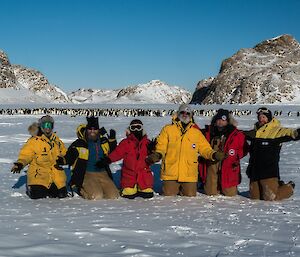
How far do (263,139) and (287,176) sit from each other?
8.22ft

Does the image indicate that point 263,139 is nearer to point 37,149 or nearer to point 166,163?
point 166,163

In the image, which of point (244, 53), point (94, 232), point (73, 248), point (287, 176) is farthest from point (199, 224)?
point (244, 53)

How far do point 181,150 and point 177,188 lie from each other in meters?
0.59

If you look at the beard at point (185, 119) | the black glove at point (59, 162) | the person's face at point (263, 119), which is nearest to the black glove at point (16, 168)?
the black glove at point (59, 162)

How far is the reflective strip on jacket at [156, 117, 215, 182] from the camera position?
7.16 metres

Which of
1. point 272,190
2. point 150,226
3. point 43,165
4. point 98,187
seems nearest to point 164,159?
point 98,187

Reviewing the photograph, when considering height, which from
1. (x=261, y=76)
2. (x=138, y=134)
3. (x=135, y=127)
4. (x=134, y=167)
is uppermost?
(x=261, y=76)

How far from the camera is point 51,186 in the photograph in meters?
7.16

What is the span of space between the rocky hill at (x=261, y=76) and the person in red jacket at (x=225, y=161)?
120122mm

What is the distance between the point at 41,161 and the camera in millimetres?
7109

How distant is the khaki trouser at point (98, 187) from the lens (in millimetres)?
7051

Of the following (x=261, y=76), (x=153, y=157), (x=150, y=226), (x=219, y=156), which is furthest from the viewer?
(x=261, y=76)

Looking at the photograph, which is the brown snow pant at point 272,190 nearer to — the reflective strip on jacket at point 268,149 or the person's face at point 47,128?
the reflective strip on jacket at point 268,149

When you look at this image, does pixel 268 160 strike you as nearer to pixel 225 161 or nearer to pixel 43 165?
pixel 225 161
